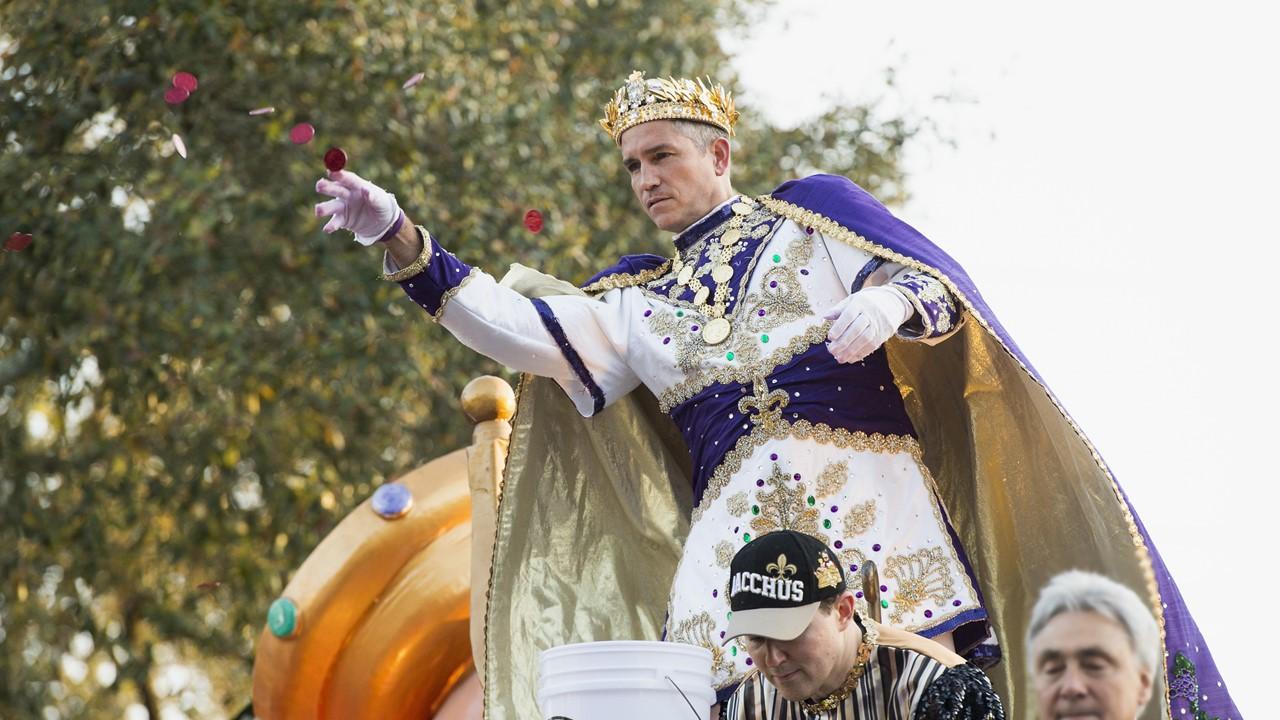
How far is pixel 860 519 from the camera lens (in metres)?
4.13

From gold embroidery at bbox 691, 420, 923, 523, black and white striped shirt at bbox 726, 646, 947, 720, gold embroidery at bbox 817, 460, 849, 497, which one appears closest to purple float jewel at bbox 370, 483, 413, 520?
gold embroidery at bbox 691, 420, 923, 523

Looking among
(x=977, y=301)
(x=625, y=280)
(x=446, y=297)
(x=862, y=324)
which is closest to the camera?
(x=862, y=324)

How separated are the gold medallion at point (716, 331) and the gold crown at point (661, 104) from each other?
547mm

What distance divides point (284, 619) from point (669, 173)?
7.03 ft

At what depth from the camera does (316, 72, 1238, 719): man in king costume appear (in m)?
4.14

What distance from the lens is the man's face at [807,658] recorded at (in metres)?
3.28

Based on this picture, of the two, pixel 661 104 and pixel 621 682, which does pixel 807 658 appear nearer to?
pixel 621 682

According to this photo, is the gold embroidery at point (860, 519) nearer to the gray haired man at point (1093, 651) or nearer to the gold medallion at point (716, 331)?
the gold medallion at point (716, 331)

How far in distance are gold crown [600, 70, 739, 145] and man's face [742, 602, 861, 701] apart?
1723 mm

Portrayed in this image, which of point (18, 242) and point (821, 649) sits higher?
point (821, 649)

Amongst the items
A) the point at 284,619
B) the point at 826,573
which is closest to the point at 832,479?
the point at 826,573

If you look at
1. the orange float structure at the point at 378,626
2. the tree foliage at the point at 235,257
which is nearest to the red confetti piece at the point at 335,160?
the orange float structure at the point at 378,626

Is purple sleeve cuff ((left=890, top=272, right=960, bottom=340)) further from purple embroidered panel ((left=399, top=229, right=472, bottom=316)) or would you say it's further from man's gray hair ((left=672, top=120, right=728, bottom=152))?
purple embroidered panel ((left=399, top=229, right=472, bottom=316))

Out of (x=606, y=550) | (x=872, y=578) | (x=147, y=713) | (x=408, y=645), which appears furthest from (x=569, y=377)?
(x=147, y=713)
